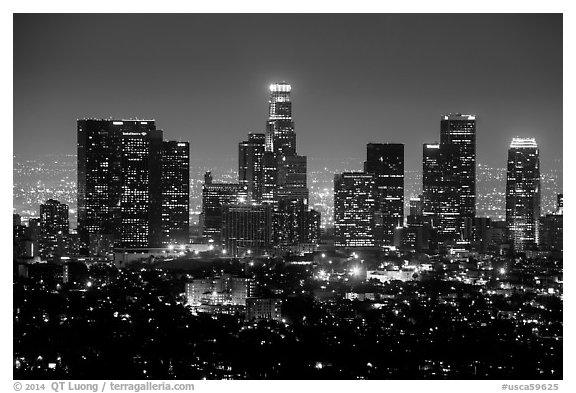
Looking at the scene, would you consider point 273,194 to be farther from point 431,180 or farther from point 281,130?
point 431,180

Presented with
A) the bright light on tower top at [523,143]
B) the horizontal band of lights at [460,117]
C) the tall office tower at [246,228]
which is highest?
the horizontal band of lights at [460,117]

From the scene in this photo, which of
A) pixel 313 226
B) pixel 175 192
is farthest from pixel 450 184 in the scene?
pixel 175 192

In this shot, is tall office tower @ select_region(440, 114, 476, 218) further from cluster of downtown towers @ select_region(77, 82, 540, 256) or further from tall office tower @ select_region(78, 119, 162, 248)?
tall office tower @ select_region(78, 119, 162, 248)

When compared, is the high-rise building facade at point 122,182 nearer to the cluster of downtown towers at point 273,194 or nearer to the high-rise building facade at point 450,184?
the cluster of downtown towers at point 273,194

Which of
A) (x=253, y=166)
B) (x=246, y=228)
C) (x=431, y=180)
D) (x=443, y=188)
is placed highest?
(x=253, y=166)

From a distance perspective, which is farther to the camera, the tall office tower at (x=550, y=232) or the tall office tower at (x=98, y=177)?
the tall office tower at (x=98, y=177)

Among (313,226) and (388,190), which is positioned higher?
(388,190)

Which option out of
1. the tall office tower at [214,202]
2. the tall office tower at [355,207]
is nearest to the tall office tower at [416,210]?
the tall office tower at [355,207]
